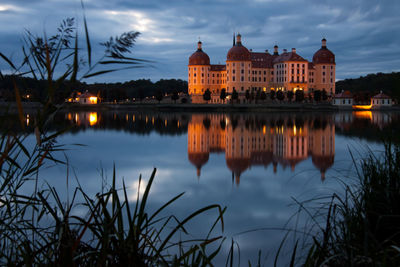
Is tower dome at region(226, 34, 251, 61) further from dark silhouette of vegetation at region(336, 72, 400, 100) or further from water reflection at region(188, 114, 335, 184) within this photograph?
water reflection at region(188, 114, 335, 184)

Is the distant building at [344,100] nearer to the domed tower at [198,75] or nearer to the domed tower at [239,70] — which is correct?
the domed tower at [239,70]

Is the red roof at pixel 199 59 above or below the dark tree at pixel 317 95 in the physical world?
above

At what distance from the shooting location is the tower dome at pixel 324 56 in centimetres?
6794

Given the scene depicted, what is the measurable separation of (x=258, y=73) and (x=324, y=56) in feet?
38.9

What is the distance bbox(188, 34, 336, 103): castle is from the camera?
213ft

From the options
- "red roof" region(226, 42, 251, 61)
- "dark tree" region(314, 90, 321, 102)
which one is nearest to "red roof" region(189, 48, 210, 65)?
"red roof" region(226, 42, 251, 61)

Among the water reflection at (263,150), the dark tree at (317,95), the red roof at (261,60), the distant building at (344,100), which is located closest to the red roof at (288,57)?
the red roof at (261,60)

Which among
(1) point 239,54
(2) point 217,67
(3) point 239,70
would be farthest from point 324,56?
(2) point 217,67

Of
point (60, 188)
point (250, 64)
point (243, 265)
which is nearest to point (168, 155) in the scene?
point (60, 188)

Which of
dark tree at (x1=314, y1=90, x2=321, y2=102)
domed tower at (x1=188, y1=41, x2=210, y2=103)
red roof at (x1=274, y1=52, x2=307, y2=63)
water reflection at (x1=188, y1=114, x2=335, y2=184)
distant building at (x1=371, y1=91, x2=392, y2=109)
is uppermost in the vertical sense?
red roof at (x1=274, y1=52, x2=307, y2=63)

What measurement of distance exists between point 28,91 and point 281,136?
1764 cm

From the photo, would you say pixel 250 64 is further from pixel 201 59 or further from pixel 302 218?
pixel 302 218

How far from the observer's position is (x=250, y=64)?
217ft

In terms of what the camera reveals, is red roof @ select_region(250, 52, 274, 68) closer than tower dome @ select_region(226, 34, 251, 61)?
No
